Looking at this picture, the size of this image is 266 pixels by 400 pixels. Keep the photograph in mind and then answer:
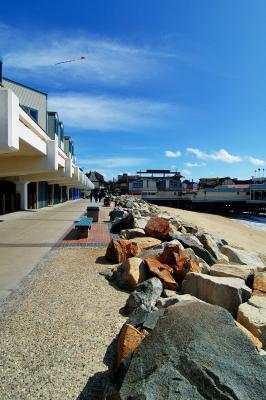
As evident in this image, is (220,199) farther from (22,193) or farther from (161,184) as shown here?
(22,193)

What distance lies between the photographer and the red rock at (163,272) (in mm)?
6762

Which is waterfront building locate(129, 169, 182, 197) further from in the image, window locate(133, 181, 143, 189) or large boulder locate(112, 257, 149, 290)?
large boulder locate(112, 257, 149, 290)

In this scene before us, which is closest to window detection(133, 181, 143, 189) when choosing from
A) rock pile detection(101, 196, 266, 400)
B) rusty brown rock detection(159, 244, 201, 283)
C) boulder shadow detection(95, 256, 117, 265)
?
boulder shadow detection(95, 256, 117, 265)

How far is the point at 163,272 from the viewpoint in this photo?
23.4 feet

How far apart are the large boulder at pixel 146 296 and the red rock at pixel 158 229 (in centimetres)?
560

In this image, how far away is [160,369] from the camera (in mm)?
2924

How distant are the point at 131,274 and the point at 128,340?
3336mm

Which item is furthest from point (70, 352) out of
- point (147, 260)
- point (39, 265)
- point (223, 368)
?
point (39, 265)

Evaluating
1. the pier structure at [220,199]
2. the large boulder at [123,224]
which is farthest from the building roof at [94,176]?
the large boulder at [123,224]

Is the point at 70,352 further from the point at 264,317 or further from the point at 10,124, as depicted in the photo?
the point at 10,124

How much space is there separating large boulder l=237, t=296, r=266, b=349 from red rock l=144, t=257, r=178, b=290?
5.23 feet

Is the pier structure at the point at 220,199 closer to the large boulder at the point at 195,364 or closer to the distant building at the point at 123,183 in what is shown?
the distant building at the point at 123,183

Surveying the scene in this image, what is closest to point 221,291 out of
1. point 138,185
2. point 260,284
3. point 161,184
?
point 260,284

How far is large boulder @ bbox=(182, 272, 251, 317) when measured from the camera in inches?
219
